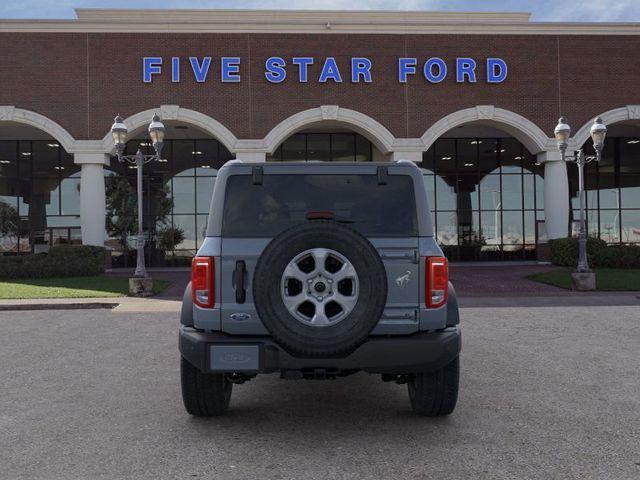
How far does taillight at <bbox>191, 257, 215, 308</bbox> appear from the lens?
13.5 feet

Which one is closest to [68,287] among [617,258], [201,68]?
[201,68]

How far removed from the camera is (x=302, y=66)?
23391mm

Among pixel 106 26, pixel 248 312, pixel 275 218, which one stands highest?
pixel 106 26

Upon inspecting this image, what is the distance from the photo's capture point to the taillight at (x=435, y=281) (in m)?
→ 4.11

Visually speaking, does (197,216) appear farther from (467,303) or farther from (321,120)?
(467,303)

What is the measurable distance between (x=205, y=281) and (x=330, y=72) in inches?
814

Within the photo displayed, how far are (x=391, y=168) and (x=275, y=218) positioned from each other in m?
1.00

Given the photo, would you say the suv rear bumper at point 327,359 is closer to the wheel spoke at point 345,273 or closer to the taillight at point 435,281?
the taillight at point 435,281

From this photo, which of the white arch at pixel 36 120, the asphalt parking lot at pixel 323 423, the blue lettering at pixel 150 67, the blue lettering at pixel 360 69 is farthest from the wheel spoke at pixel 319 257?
the white arch at pixel 36 120

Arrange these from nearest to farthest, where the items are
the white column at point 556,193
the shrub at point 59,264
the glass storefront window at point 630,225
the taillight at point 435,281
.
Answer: the taillight at point 435,281 < the shrub at point 59,264 < the white column at point 556,193 < the glass storefront window at point 630,225

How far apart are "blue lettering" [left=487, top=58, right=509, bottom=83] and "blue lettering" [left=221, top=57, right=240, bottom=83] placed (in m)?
10.7

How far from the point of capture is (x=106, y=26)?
75.5 feet

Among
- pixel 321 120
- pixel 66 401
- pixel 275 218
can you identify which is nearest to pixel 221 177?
pixel 275 218

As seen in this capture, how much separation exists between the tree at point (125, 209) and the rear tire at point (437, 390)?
2589 centimetres
